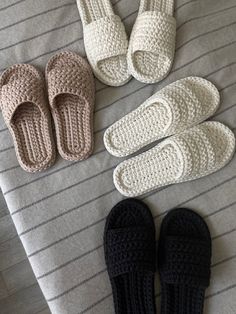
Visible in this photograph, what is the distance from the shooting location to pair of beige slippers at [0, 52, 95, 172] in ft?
2.90

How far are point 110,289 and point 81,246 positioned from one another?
105 millimetres

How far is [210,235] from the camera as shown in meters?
0.85

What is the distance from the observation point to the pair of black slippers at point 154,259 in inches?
32.0

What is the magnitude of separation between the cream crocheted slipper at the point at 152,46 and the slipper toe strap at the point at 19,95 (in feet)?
0.70

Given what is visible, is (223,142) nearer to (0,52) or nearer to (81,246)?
(81,246)

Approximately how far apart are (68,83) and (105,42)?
0.13m

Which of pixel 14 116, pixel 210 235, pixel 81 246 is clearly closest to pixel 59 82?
pixel 14 116

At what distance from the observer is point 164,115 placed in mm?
894

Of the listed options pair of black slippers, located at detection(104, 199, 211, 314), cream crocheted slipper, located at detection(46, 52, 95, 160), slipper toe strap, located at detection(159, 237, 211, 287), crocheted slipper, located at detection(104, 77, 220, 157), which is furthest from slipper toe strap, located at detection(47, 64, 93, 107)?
slipper toe strap, located at detection(159, 237, 211, 287)

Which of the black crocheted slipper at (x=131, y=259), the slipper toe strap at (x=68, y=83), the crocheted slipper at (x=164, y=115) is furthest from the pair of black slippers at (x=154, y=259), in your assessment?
the slipper toe strap at (x=68, y=83)

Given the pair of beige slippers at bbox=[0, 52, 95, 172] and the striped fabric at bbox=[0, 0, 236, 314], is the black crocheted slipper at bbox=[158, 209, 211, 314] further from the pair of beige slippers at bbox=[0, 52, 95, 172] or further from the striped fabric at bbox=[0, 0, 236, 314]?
the pair of beige slippers at bbox=[0, 52, 95, 172]

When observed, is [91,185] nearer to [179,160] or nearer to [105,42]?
[179,160]

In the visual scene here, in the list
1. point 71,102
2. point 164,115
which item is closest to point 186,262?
point 164,115

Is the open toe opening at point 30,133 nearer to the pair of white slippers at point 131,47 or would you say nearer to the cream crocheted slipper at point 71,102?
the cream crocheted slipper at point 71,102
